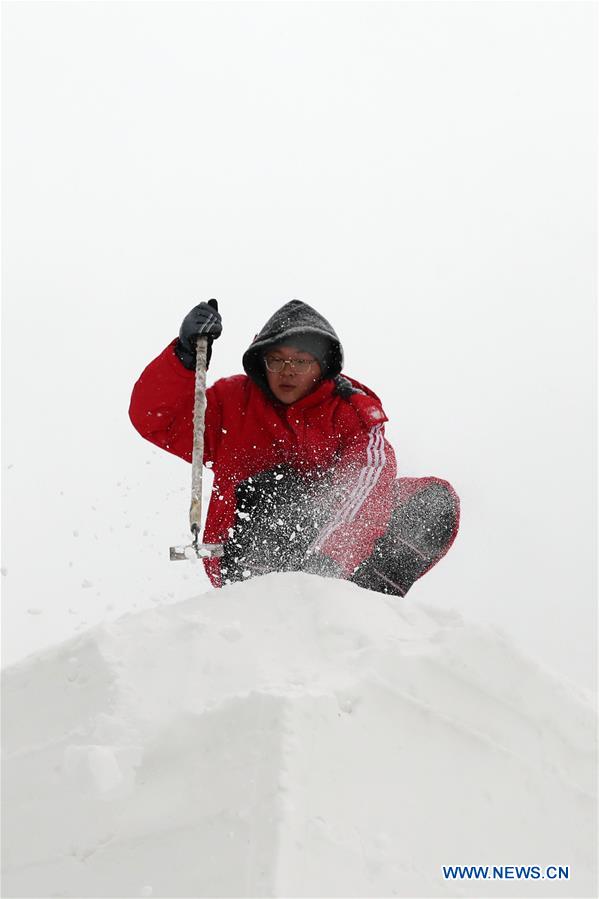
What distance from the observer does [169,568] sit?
9.39m

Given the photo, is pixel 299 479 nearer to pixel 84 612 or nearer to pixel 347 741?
pixel 347 741

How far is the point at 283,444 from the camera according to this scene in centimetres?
432

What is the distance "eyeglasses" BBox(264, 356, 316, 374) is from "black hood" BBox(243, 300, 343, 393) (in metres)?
0.06

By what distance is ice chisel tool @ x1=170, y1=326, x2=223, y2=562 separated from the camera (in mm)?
3541

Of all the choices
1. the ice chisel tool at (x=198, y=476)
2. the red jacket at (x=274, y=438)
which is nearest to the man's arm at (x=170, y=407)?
the red jacket at (x=274, y=438)

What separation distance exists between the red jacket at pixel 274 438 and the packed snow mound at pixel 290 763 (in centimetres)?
168

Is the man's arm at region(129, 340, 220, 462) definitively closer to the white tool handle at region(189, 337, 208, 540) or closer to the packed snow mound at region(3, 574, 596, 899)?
the white tool handle at region(189, 337, 208, 540)

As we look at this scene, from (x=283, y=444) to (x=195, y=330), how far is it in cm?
82

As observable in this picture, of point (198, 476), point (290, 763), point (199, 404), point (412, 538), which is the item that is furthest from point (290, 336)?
point (290, 763)

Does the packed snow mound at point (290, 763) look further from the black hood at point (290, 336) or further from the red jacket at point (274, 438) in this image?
Answer: the black hood at point (290, 336)

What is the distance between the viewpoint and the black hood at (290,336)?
167 inches

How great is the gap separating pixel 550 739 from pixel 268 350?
8.58 ft

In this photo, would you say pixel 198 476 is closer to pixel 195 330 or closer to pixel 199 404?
pixel 199 404

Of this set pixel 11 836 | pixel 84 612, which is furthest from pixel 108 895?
pixel 84 612
